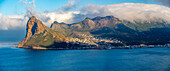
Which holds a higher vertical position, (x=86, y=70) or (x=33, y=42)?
(x=33, y=42)

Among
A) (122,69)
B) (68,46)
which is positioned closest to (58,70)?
(122,69)

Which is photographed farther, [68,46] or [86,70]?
[68,46]

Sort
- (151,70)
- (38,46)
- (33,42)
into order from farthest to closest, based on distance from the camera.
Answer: (33,42) < (38,46) < (151,70)

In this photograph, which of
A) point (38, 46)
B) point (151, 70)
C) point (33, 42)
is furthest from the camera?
point (33, 42)

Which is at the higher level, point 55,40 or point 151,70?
point 55,40

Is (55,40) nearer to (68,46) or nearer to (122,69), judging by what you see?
(68,46)

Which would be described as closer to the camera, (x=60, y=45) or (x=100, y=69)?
(x=100, y=69)

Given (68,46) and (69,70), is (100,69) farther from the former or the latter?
(68,46)

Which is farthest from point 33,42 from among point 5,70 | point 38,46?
point 5,70
